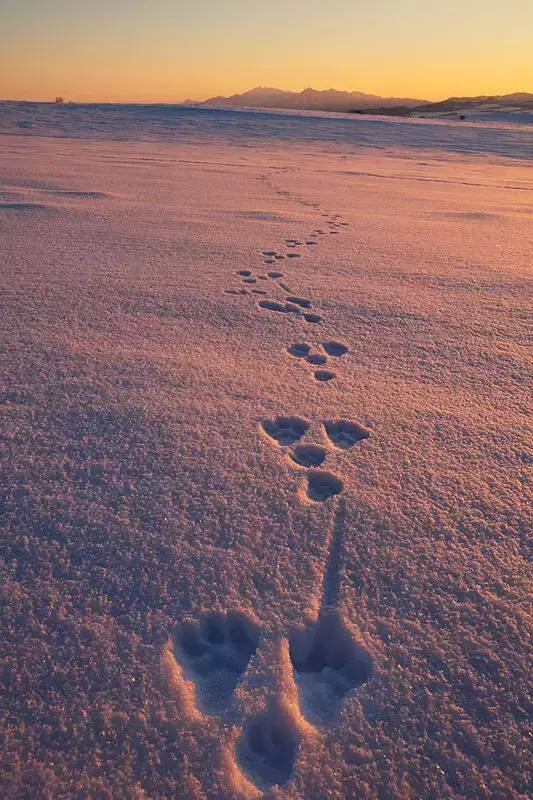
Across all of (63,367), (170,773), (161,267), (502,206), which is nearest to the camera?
(170,773)

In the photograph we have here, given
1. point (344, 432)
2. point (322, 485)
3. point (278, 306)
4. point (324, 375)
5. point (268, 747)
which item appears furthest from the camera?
point (278, 306)

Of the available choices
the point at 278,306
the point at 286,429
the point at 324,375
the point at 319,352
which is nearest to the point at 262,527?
the point at 286,429

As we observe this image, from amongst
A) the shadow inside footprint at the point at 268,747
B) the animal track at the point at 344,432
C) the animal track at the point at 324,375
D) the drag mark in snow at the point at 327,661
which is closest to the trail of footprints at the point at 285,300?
the animal track at the point at 324,375

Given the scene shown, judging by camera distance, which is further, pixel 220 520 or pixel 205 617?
pixel 220 520

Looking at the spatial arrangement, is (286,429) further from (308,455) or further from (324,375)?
(324,375)

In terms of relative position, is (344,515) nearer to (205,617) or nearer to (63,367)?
(205,617)

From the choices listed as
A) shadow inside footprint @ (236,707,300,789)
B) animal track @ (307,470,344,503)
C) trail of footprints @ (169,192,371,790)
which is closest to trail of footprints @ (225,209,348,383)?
animal track @ (307,470,344,503)

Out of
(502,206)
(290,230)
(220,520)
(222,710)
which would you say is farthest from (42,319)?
(502,206)

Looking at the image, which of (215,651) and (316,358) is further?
(316,358)
